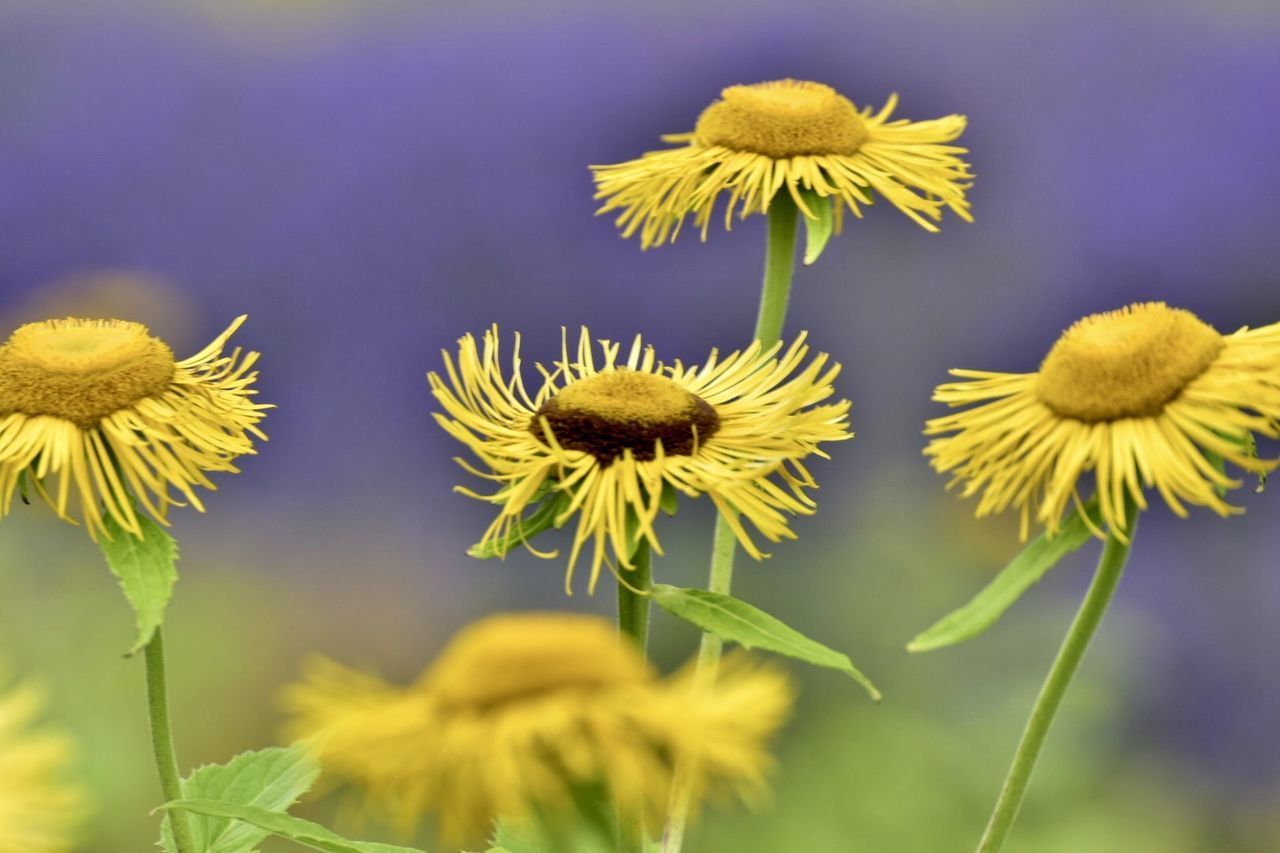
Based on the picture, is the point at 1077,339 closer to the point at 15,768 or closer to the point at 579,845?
the point at 579,845

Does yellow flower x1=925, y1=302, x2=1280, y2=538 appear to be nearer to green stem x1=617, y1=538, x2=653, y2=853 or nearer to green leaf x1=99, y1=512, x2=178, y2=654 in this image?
green stem x1=617, y1=538, x2=653, y2=853

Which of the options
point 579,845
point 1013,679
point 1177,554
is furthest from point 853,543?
point 579,845

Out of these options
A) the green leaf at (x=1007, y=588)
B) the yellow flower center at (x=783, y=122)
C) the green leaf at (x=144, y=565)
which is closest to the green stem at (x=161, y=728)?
the green leaf at (x=144, y=565)

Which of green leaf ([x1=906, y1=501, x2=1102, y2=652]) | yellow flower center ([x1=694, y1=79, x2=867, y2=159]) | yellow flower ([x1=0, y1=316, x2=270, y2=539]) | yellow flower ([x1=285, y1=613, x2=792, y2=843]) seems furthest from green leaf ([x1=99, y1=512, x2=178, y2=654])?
yellow flower center ([x1=694, y1=79, x2=867, y2=159])

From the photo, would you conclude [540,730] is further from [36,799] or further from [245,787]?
[245,787]

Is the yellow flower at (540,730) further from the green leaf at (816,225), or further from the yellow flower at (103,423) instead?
the green leaf at (816,225)
